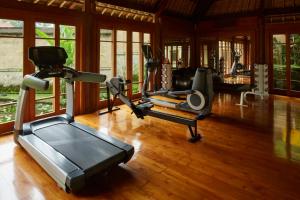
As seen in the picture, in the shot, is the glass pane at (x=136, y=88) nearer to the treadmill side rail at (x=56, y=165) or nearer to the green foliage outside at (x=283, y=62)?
the treadmill side rail at (x=56, y=165)

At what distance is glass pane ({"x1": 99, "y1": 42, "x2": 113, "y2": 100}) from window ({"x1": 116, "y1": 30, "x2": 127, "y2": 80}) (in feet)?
→ 0.79

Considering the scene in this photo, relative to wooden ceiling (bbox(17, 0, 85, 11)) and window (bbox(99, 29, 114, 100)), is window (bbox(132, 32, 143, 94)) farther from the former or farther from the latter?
wooden ceiling (bbox(17, 0, 85, 11))

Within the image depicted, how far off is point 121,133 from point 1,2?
2808mm

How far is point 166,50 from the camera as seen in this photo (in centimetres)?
841

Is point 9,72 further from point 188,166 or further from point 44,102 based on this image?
point 188,166

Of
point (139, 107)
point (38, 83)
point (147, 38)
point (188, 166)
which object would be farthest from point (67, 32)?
point (188, 166)

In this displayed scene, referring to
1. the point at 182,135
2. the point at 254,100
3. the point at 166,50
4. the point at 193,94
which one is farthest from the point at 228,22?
the point at 182,135

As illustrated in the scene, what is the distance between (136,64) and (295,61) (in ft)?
15.5

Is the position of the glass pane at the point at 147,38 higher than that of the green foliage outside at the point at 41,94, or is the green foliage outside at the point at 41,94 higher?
the glass pane at the point at 147,38

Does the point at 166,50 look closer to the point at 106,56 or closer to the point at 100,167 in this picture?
the point at 106,56

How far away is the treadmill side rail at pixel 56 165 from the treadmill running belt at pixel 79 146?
7cm

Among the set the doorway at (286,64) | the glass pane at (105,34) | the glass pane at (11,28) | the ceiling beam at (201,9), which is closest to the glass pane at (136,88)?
the glass pane at (105,34)

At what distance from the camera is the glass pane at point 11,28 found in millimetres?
3939

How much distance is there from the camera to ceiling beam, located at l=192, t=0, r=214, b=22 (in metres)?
8.59
